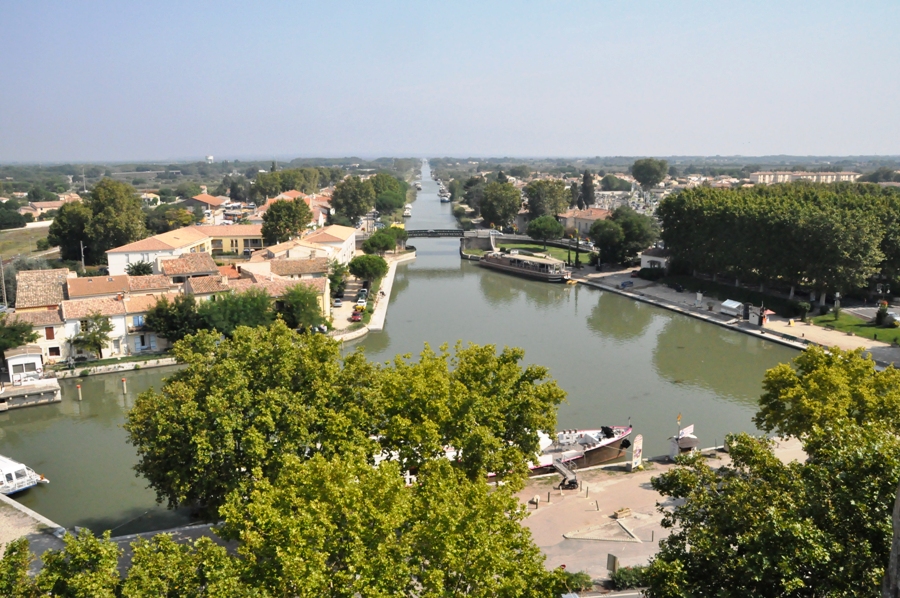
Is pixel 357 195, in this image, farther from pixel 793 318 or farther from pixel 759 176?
pixel 759 176

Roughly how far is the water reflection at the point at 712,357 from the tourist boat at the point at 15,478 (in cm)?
1685

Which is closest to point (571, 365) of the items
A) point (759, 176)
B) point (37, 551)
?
point (37, 551)

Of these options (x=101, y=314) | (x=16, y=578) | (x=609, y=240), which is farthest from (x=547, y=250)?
(x=16, y=578)

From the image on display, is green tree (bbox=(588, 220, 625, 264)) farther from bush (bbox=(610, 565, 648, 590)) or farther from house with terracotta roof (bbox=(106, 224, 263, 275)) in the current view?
bush (bbox=(610, 565, 648, 590))

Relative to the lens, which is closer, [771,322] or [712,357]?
[712,357]

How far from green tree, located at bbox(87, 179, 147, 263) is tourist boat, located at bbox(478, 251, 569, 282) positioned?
65.3 ft

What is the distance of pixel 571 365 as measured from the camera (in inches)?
897

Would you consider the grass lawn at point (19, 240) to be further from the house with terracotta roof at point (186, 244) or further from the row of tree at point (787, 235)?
the row of tree at point (787, 235)

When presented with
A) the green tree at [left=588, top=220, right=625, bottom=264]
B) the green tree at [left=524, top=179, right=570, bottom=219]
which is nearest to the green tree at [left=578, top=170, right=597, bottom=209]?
the green tree at [left=524, top=179, right=570, bottom=219]

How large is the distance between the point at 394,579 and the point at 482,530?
3.36ft

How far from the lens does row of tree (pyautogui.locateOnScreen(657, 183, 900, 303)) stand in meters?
26.4

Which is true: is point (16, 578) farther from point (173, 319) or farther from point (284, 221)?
point (284, 221)

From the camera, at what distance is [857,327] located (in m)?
25.4

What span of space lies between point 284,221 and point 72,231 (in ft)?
36.6
